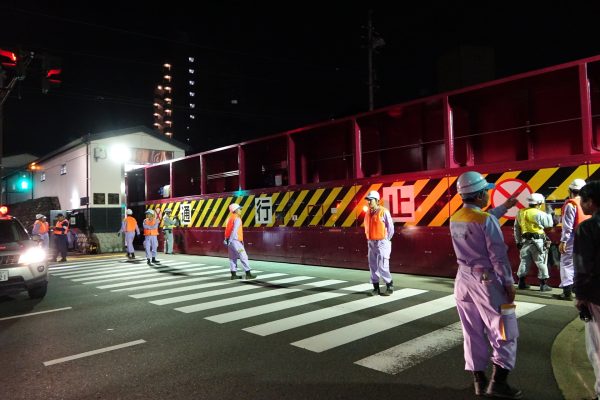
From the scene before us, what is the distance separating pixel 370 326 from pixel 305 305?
5.44 feet

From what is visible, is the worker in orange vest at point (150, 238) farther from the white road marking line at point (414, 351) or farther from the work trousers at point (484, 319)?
the work trousers at point (484, 319)

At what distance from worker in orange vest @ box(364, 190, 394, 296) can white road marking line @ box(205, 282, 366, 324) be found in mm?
631

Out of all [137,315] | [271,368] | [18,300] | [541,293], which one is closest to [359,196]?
[541,293]

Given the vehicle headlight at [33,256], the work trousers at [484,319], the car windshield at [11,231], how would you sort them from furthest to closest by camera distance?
the car windshield at [11,231] < the vehicle headlight at [33,256] < the work trousers at [484,319]

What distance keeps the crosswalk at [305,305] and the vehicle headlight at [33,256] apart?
1688 mm

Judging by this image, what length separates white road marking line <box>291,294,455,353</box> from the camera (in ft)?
16.8

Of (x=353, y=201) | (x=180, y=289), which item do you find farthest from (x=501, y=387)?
(x=353, y=201)

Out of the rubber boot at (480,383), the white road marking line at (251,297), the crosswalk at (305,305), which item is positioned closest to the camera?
the rubber boot at (480,383)

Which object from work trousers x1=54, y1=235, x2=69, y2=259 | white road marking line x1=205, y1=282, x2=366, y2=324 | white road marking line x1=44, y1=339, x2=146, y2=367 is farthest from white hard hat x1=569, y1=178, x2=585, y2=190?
work trousers x1=54, y1=235, x2=69, y2=259

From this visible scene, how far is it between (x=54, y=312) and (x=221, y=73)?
107 meters

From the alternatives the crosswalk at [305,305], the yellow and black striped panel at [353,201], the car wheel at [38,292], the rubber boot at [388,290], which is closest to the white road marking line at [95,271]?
the crosswalk at [305,305]

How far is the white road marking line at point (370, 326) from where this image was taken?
5105mm

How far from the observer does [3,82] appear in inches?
524

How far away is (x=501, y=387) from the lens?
3.44 m
